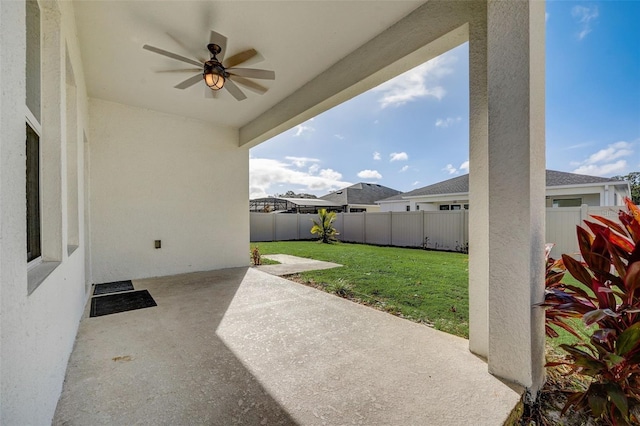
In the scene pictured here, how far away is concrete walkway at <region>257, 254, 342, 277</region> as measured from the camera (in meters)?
5.82

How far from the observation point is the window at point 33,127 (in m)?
1.69

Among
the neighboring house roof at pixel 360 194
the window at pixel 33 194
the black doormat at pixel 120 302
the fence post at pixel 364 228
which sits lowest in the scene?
A: the black doormat at pixel 120 302

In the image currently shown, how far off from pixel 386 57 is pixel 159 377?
3678 mm

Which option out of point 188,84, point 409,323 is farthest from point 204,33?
point 409,323

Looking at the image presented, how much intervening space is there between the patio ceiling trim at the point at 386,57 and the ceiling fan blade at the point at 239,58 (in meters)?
1.14

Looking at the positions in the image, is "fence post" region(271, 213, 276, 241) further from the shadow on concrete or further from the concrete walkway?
the shadow on concrete

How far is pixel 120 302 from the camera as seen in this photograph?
382 cm

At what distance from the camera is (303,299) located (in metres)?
3.93

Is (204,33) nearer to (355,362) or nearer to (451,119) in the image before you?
(355,362)

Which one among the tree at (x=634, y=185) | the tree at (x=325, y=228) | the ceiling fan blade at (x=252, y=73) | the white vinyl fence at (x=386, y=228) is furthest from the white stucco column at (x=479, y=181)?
the tree at (x=634, y=185)

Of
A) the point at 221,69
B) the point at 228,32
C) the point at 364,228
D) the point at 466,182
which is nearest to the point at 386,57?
the point at 228,32

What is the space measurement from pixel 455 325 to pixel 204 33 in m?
4.30

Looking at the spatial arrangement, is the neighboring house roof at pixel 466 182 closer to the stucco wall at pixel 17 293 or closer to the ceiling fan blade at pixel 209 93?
the ceiling fan blade at pixel 209 93

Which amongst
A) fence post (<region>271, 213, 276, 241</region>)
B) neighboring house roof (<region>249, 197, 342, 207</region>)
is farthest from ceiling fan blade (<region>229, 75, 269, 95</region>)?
neighboring house roof (<region>249, 197, 342, 207</region>)
